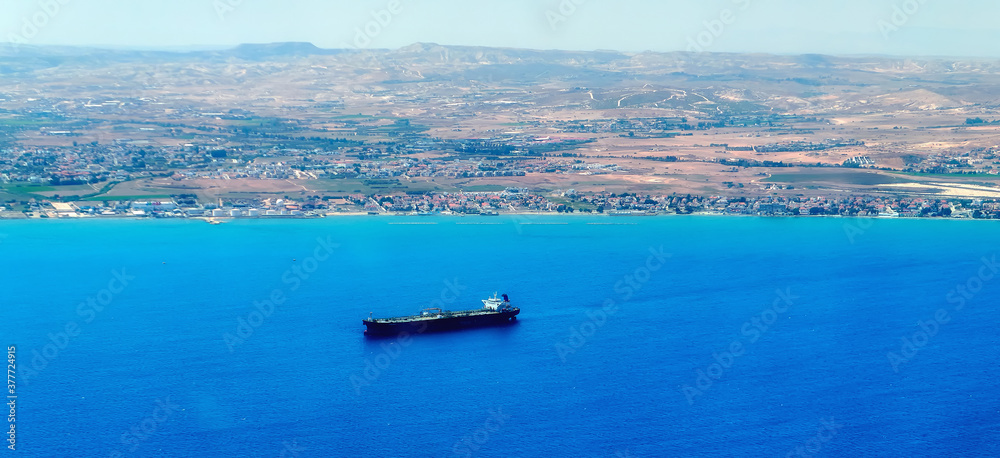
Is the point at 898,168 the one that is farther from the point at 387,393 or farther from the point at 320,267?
the point at 387,393

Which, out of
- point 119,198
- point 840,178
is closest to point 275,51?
point 119,198

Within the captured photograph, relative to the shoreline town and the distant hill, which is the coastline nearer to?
the shoreline town

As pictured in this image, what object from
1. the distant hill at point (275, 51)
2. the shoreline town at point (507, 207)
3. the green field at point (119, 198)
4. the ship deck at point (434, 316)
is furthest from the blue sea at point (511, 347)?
the distant hill at point (275, 51)

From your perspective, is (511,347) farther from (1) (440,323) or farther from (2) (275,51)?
(2) (275,51)

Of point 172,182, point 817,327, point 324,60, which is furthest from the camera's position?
point 324,60

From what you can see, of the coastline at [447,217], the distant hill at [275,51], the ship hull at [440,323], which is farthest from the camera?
the distant hill at [275,51]

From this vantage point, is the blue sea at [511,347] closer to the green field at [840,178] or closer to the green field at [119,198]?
the green field at [119,198]

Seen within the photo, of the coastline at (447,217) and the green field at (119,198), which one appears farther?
the green field at (119,198)

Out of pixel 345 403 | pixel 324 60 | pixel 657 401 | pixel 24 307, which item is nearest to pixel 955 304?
pixel 657 401

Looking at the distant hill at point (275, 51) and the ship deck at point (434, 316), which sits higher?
the ship deck at point (434, 316)
